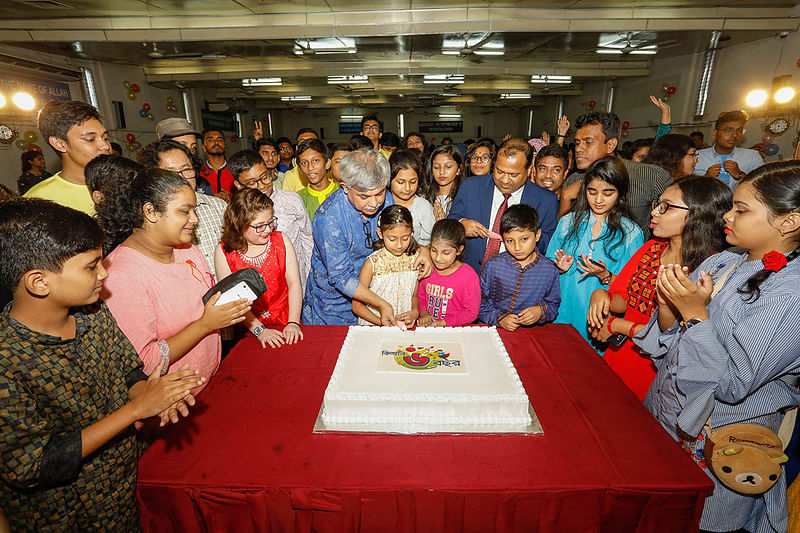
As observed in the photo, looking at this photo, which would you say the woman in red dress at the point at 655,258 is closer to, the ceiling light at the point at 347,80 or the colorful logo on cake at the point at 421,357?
the colorful logo on cake at the point at 421,357

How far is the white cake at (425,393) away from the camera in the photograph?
4.27 feet

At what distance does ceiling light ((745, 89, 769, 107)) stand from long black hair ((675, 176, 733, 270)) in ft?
24.4

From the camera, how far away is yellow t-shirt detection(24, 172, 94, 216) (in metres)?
2.25

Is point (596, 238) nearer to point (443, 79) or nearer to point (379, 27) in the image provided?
point (379, 27)

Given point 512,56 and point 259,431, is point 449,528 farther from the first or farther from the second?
point 512,56

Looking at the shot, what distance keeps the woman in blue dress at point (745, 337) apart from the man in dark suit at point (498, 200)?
1459mm

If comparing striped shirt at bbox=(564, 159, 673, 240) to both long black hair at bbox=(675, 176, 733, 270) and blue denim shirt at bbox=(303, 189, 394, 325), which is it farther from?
blue denim shirt at bbox=(303, 189, 394, 325)

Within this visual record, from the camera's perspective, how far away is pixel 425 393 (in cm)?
133

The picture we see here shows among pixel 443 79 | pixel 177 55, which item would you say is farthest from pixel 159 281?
pixel 443 79

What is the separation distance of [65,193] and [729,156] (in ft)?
21.6

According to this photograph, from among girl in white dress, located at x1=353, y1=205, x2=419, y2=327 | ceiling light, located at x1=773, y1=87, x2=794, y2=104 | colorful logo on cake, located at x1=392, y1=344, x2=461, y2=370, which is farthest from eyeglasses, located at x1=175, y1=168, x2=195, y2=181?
ceiling light, located at x1=773, y1=87, x2=794, y2=104

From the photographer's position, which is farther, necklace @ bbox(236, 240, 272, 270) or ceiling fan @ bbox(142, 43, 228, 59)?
ceiling fan @ bbox(142, 43, 228, 59)

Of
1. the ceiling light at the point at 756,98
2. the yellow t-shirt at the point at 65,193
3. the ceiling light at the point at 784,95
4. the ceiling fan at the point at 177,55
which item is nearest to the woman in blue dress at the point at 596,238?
the yellow t-shirt at the point at 65,193

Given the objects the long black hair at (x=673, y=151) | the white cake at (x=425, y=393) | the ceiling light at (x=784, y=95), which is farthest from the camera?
the ceiling light at (x=784, y=95)
